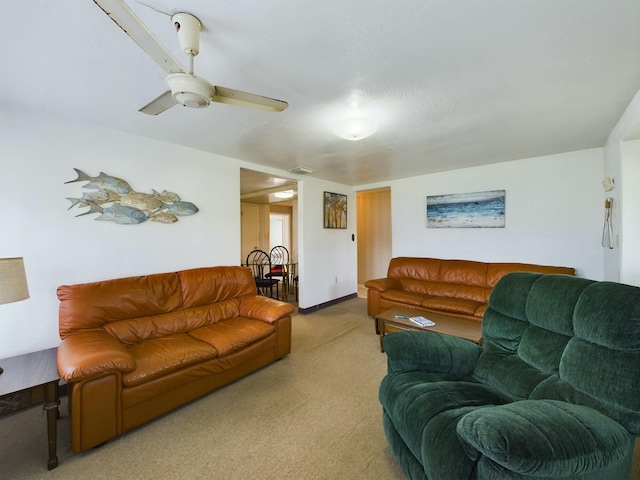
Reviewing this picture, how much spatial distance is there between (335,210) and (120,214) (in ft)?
11.0

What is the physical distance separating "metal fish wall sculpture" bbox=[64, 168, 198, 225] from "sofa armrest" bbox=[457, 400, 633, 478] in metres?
3.04

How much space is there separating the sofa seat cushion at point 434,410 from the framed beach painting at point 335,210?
141 inches

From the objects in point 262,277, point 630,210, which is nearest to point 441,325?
point 630,210

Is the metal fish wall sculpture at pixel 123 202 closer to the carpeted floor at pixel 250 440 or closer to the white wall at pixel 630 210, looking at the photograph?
the carpeted floor at pixel 250 440

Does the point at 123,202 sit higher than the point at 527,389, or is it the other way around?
the point at 123,202

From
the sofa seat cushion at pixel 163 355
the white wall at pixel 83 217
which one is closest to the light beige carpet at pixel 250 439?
the sofa seat cushion at pixel 163 355

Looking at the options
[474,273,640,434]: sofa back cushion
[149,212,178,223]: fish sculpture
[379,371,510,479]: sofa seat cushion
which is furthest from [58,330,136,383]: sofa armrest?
[474,273,640,434]: sofa back cushion

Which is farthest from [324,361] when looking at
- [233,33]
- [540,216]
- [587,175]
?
[587,175]

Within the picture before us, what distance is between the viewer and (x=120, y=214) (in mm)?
2592

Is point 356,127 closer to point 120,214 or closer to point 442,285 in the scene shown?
point 120,214

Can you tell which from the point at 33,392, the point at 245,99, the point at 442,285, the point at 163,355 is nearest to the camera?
the point at 245,99

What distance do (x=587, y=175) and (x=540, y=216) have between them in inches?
25.7

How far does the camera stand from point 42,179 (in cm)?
221

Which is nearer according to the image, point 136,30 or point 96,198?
point 136,30
